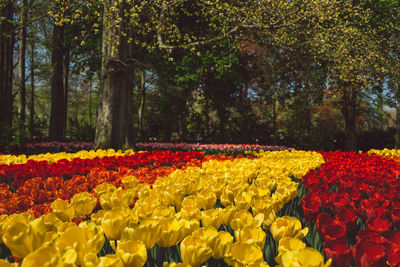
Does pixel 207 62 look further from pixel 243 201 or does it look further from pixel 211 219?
pixel 211 219

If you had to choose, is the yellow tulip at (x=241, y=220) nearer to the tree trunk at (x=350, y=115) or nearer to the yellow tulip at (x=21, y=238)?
the yellow tulip at (x=21, y=238)

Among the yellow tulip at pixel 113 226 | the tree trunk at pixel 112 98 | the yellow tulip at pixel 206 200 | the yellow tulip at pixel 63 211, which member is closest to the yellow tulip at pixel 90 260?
the yellow tulip at pixel 113 226

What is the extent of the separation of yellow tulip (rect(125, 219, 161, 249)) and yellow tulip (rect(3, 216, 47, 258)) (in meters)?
0.33

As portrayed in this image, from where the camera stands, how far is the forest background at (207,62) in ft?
30.3

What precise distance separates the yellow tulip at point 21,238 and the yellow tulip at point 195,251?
0.57 m

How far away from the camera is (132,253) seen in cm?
100

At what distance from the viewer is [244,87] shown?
71.6 ft

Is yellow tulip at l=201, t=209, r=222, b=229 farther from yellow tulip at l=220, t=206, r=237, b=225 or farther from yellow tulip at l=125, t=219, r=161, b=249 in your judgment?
yellow tulip at l=125, t=219, r=161, b=249

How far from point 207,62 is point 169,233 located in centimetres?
1510

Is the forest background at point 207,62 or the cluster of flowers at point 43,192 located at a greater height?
the forest background at point 207,62

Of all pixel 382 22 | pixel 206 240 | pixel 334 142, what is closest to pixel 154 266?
pixel 206 240

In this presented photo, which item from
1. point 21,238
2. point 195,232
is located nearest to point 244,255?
point 195,232

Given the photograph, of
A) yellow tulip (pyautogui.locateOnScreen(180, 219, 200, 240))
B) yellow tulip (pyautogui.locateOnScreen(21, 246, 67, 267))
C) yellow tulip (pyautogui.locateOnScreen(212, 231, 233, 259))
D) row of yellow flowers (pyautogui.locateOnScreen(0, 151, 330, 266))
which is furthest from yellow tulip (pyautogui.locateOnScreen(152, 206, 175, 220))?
yellow tulip (pyautogui.locateOnScreen(21, 246, 67, 267))

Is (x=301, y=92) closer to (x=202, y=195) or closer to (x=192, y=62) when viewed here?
(x=192, y=62)
